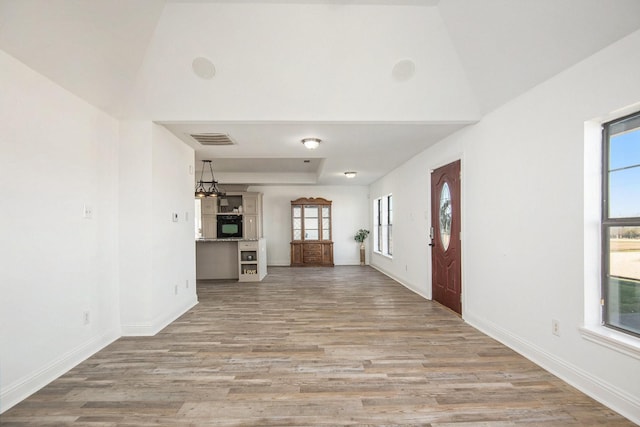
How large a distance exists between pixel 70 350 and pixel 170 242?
1.50m

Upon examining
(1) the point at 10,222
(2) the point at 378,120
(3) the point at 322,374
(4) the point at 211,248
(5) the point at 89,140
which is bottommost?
(3) the point at 322,374

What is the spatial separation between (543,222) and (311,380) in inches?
93.3

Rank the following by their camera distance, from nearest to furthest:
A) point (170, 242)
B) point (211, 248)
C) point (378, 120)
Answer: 1. point (378, 120)
2. point (170, 242)
3. point (211, 248)

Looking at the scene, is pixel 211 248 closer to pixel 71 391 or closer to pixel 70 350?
pixel 70 350

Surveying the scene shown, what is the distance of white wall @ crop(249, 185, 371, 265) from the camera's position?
9.06 meters

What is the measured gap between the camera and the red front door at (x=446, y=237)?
4.08 m

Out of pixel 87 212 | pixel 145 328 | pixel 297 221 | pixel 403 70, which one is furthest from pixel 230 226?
pixel 403 70

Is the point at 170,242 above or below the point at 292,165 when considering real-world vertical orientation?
below

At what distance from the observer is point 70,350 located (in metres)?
2.66

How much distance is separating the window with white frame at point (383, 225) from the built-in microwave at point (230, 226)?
3.88m

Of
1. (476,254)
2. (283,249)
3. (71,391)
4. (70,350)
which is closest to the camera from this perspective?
(71,391)

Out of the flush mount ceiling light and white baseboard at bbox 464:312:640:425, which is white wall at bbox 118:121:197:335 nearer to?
the flush mount ceiling light

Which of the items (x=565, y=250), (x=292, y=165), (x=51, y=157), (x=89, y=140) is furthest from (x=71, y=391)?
(x=292, y=165)

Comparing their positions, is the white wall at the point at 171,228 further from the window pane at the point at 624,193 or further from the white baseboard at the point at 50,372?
the window pane at the point at 624,193
